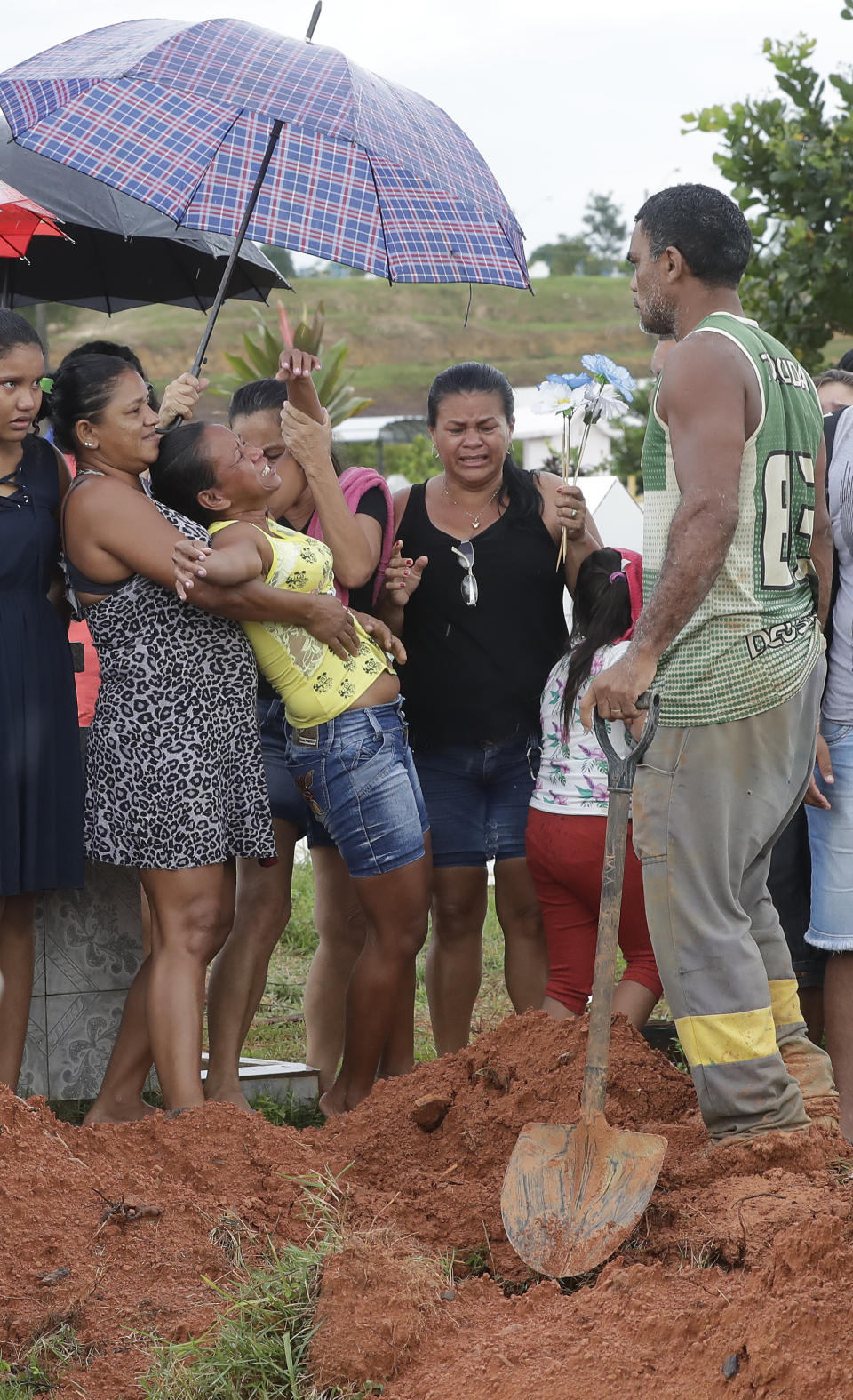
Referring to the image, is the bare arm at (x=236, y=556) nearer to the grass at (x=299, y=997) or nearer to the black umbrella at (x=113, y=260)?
the grass at (x=299, y=997)

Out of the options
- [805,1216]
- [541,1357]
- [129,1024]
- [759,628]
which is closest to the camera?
[541,1357]

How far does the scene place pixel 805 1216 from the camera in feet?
8.68

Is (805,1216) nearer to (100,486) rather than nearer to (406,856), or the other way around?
(406,856)

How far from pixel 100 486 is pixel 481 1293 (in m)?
2.10

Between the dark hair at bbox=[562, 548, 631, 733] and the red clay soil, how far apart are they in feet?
3.11

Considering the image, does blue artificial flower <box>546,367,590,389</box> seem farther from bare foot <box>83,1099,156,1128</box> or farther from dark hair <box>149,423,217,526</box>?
bare foot <box>83,1099,156,1128</box>

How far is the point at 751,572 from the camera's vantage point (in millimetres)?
→ 3129

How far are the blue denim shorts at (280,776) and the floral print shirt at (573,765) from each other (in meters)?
0.68

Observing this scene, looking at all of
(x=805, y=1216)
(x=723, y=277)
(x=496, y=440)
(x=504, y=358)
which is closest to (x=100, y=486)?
(x=496, y=440)

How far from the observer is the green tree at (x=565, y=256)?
80.4m

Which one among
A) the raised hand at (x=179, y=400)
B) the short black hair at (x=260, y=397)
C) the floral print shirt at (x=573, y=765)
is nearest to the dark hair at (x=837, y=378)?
the floral print shirt at (x=573, y=765)

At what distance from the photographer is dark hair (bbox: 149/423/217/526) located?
3.77m

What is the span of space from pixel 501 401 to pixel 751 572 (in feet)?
4.65

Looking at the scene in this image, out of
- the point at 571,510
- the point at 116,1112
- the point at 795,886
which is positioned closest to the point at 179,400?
the point at 571,510
